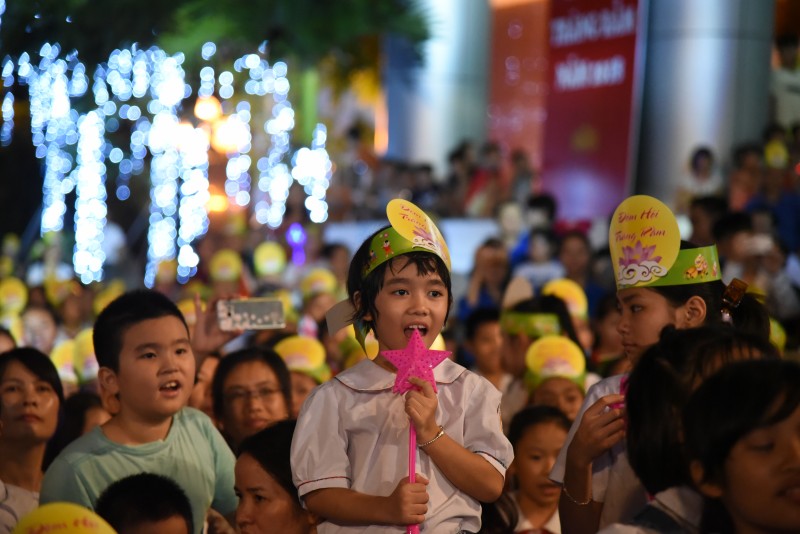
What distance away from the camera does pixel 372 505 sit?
340cm

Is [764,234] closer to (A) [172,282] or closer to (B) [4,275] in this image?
(A) [172,282]

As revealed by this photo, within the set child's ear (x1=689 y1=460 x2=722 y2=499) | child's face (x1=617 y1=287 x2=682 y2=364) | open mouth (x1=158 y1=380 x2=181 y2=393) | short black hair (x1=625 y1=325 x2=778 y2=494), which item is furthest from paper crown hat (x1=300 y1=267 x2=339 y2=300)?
child's ear (x1=689 y1=460 x2=722 y2=499)

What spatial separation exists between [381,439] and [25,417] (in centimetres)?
Answer: 190

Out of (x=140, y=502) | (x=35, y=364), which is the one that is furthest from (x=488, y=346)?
(x=140, y=502)

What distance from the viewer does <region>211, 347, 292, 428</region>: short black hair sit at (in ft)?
17.4

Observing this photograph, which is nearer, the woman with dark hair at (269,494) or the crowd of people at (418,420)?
the crowd of people at (418,420)

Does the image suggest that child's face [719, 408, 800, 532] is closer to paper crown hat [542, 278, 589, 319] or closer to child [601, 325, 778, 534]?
child [601, 325, 778, 534]

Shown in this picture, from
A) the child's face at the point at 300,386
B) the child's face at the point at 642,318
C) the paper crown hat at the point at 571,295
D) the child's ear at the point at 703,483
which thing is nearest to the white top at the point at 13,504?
the child's face at the point at 300,386

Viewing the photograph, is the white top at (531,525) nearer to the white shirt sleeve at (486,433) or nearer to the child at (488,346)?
the white shirt sleeve at (486,433)

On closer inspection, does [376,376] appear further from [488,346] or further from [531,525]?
[488,346]

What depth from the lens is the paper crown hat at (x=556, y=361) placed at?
6.02 meters

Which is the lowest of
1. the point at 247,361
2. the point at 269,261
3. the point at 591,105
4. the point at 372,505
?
the point at 372,505

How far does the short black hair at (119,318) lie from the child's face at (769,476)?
2286 millimetres

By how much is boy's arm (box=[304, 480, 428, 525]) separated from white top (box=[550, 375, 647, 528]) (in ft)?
1.74
